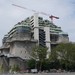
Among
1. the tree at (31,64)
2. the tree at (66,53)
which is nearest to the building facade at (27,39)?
the tree at (31,64)

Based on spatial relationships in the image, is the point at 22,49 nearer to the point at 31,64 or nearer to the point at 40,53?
the point at 31,64

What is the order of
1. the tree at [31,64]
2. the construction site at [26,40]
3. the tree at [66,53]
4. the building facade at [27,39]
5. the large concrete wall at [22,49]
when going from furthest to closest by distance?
1. the large concrete wall at [22,49]
2. the building facade at [27,39]
3. the construction site at [26,40]
4. the tree at [31,64]
5. the tree at [66,53]

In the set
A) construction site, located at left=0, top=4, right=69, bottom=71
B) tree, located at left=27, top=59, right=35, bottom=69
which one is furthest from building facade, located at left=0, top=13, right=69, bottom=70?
tree, located at left=27, top=59, right=35, bottom=69

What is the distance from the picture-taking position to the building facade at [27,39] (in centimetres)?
16500

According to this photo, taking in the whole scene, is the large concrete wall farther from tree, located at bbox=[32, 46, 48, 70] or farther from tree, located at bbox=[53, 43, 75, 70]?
tree, located at bbox=[53, 43, 75, 70]

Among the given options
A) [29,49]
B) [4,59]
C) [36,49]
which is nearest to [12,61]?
[4,59]

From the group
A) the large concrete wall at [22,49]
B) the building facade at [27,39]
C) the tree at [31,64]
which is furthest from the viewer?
the large concrete wall at [22,49]

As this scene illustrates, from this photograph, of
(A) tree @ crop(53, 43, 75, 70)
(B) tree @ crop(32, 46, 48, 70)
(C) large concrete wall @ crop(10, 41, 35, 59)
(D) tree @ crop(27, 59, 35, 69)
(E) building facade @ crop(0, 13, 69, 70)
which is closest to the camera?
(A) tree @ crop(53, 43, 75, 70)

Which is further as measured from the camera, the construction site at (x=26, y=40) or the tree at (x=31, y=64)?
the construction site at (x=26, y=40)

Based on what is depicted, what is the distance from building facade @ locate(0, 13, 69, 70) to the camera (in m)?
165

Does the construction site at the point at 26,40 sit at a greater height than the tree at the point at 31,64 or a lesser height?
greater

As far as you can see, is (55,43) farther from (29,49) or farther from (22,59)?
(22,59)

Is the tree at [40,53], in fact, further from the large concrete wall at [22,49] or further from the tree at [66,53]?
the large concrete wall at [22,49]

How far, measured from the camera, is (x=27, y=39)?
17738 centimetres
